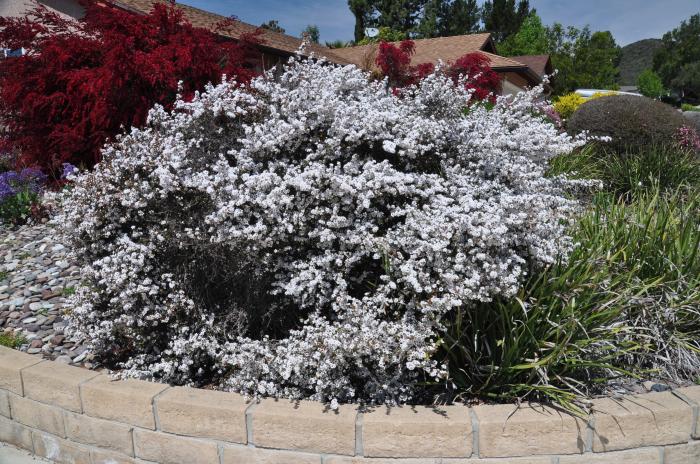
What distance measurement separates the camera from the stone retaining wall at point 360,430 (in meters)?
2.43

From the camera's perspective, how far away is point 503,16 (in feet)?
149

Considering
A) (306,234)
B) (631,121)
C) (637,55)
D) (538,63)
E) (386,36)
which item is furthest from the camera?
(637,55)

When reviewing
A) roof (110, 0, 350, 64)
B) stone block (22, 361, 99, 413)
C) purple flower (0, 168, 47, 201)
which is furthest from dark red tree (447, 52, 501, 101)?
stone block (22, 361, 99, 413)

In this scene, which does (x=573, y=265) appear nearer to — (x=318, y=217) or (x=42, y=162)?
(x=318, y=217)

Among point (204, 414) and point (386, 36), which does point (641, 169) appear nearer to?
point (204, 414)

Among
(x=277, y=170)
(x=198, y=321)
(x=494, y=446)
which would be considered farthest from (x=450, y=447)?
(x=277, y=170)

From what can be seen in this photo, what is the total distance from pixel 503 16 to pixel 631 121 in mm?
42359

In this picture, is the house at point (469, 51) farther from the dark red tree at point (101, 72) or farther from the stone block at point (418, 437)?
the stone block at point (418, 437)

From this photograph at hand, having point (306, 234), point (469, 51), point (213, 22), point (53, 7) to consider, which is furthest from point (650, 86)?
point (306, 234)

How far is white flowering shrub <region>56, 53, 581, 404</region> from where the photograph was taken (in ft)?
8.57

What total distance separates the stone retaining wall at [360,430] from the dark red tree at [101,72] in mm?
2864

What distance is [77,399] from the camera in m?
2.83

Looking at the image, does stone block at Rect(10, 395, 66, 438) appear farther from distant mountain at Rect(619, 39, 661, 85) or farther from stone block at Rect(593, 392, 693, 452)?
distant mountain at Rect(619, 39, 661, 85)

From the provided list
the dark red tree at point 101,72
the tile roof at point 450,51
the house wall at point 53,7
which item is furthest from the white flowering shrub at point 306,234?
the tile roof at point 450,51
